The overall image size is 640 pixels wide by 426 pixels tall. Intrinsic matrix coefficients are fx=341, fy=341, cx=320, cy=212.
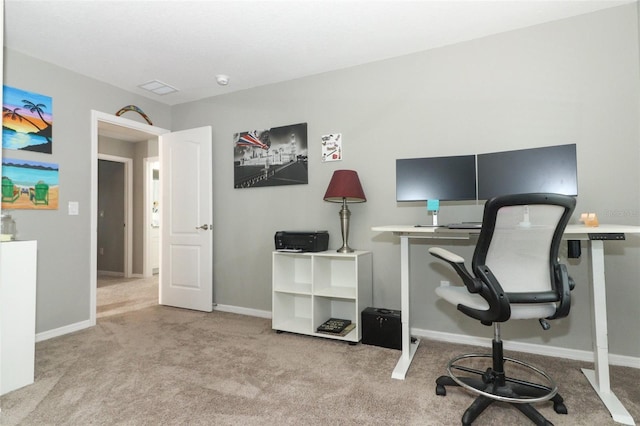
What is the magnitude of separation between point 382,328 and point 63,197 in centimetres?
308

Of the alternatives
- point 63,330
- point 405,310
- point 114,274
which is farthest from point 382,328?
point 114,274

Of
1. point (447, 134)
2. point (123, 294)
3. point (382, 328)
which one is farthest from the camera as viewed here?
point (123, 294)

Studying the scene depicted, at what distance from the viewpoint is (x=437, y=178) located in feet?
8.30

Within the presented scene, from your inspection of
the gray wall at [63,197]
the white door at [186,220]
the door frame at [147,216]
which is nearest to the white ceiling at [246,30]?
the gray wall at [63,197]

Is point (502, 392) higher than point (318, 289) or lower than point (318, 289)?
lower

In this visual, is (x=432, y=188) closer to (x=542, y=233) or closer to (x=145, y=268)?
(x=542, y=233)

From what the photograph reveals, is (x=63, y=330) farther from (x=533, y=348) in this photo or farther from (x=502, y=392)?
(x=533, y=348)

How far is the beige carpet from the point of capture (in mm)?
1742

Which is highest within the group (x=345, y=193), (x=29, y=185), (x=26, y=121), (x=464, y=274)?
(x=26, y=121)

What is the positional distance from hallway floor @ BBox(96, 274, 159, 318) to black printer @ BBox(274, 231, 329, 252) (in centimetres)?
208

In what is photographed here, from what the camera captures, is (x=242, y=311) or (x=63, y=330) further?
(x=242, y=311)

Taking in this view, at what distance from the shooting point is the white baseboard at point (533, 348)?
2.31 meters

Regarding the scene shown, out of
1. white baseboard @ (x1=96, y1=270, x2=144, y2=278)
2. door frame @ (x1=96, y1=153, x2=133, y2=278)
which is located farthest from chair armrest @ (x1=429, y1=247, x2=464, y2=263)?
door frame @ (x1=96, y1=153, x2=133, y2=278)

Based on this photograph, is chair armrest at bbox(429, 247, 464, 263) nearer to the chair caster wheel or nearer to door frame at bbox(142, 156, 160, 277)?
the chair caster wheel
